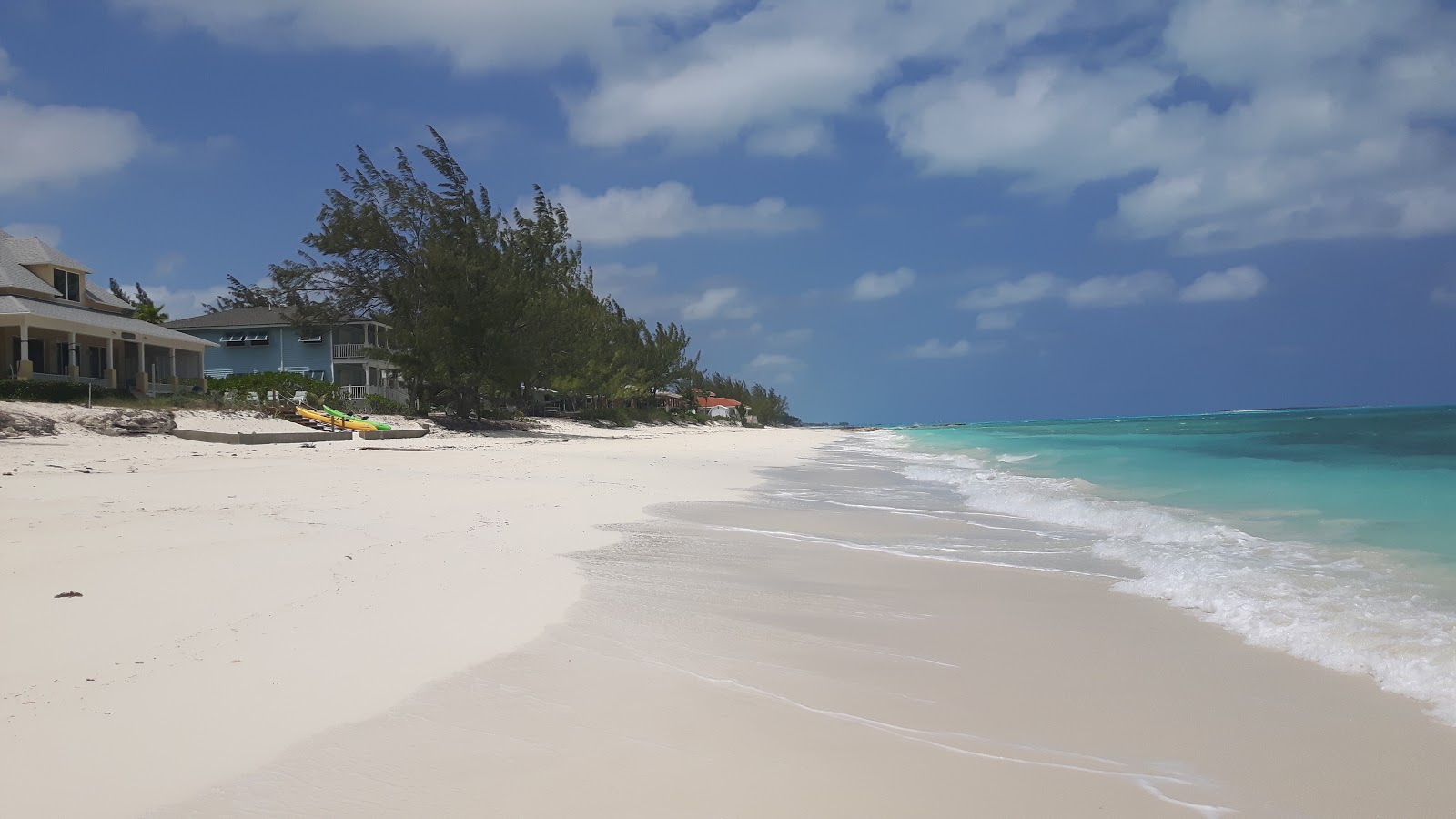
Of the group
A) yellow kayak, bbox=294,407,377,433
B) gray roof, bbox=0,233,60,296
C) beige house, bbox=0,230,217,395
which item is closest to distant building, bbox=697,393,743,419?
beige house, bbox=0,230,217,395

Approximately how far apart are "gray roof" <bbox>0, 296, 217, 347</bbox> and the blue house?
543 inches

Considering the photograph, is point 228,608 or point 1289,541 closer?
point 228,608

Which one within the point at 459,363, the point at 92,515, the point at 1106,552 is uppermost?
the point at 459,363

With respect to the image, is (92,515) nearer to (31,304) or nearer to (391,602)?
(391,602)

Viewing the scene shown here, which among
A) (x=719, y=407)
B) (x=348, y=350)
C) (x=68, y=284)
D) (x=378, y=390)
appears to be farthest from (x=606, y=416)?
(x=719, y=407)

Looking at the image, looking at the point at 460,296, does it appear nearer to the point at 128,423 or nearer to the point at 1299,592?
the point at 128,423

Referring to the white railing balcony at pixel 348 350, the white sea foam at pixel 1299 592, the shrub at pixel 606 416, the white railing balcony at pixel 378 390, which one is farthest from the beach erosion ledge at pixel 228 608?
the shrub at pixel 606 416

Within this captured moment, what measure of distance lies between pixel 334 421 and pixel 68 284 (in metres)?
13.8

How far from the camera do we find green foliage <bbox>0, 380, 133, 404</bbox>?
22516mm

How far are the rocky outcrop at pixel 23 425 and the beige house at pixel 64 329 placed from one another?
35.5 feet

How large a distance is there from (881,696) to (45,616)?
4.14 meters

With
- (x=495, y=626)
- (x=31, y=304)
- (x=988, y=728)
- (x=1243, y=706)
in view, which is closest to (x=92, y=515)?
(x=495, y=626)

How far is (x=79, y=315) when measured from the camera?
2933 centimetres

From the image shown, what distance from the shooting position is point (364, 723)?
11.0ft
